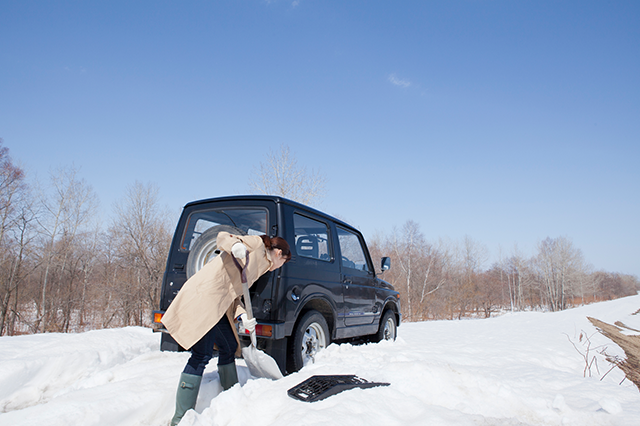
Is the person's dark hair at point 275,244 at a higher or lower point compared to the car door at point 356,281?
higher

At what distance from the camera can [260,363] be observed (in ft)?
10.8

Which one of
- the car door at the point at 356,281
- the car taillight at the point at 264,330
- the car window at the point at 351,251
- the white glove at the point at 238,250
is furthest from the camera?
the car window at the point at 351,251

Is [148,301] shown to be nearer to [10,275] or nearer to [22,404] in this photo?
[10,275]

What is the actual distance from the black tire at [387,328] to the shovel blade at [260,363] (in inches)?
137

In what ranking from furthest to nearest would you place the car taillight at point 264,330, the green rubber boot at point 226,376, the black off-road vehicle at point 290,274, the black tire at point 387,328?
the black tire at point 387,328, the black off-road vehicle at point 290,274, the car taillight at point 264,330, the green rubber boot at point 226,376

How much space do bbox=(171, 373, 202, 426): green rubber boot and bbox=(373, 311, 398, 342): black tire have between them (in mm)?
4245

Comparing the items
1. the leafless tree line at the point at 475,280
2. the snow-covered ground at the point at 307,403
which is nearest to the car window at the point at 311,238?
the snow-covered ground at the point at 307,403

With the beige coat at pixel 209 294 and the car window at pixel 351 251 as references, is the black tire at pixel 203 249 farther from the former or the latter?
the car window at pixel 351 251

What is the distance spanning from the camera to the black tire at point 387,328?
648 cm

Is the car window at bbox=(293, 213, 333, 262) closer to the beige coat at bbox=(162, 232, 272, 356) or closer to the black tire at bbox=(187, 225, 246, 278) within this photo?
the black tire at bbox=(187, 225, 246, 278)

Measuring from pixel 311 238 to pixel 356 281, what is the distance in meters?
1.26

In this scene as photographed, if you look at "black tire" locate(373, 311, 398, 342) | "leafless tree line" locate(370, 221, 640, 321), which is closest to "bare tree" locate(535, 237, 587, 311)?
"leafless tree line" locate(370, 221, 640, 321)

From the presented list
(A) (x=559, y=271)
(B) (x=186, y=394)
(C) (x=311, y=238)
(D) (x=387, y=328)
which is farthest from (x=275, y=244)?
(A) (x=559, y=271)

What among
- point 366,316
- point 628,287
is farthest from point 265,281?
point 628,287
